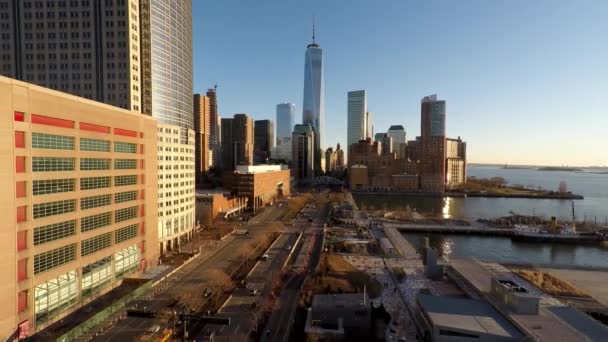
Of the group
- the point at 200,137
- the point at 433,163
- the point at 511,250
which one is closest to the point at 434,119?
the point at 433,163

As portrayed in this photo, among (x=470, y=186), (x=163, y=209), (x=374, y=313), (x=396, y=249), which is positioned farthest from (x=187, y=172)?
(x=470, y=186)

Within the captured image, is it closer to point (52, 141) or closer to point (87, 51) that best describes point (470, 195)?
point (87, 51)

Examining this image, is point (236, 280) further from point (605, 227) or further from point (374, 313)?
point (605, 227)

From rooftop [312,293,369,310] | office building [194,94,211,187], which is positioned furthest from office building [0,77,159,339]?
office building [194,94,211,187]

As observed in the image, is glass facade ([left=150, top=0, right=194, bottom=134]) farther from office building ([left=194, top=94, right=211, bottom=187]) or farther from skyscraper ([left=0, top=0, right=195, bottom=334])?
office building ([left=194, top=94, right=211, bottom=187])

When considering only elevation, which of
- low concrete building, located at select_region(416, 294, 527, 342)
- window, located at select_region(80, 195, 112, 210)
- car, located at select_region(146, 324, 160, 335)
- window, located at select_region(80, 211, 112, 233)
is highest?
window, located at select_region(80, 195, 112, 210)

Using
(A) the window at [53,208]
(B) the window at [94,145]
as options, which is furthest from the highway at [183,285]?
(B) the window at [94,145]
